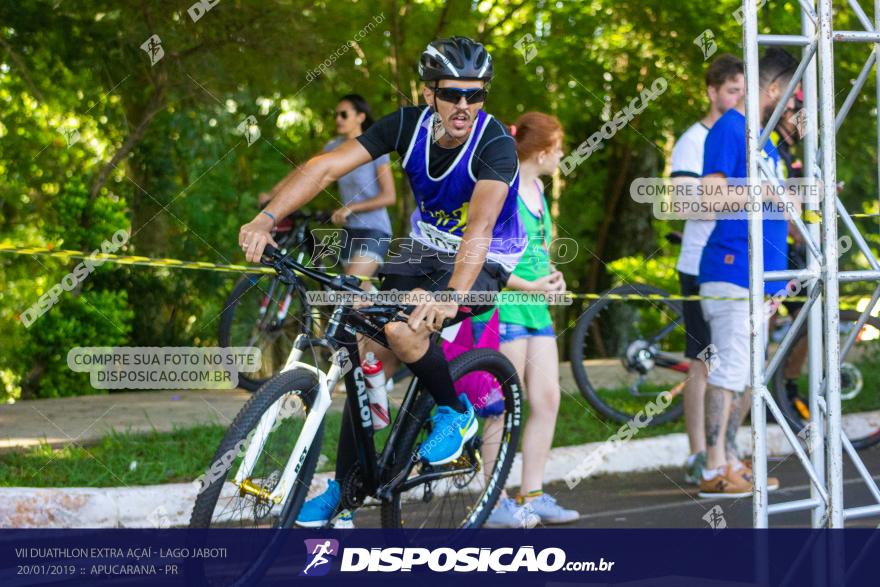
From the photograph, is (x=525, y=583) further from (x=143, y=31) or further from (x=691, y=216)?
(x=143, y=31)

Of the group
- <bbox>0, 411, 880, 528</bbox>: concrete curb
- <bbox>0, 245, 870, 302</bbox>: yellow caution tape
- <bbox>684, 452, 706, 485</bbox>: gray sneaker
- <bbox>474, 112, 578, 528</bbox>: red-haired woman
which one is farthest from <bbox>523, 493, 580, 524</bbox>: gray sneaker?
<bbox>684, 452, 706, 485</bbox>: gray sneaker

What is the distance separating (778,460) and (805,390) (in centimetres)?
180

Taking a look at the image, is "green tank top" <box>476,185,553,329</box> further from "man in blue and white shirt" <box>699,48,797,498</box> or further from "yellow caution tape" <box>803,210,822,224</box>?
"yellow caution tape" <box>803,210,822,224</box>

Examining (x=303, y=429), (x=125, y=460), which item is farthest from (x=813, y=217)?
(x=125, y=460)

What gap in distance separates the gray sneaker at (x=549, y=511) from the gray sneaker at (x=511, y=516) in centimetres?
5

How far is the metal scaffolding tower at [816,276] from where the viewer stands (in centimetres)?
463

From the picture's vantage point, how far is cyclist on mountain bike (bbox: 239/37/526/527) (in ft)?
16.7

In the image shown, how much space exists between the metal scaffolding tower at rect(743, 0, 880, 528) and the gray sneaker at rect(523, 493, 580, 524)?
1.85m

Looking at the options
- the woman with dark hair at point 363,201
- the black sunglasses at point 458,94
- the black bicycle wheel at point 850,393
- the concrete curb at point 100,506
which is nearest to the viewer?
the black sunglasses at point 458,94

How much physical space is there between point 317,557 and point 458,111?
177 centimetres

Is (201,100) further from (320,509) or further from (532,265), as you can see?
(320,509)

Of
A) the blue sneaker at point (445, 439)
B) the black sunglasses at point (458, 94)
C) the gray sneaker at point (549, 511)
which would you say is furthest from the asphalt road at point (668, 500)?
the black sunglasses at point (458, 94)

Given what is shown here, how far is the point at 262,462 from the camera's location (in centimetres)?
461

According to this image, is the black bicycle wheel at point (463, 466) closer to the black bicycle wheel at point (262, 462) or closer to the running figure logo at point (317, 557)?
the running figure logo at point (317, 557)
